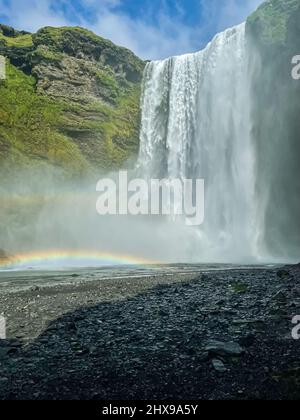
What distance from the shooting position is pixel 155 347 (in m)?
8.47

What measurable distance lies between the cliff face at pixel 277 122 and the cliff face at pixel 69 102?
2074cm

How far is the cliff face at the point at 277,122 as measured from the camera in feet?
132

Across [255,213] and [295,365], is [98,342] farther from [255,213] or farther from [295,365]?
[255,213]

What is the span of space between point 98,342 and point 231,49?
45.2 m

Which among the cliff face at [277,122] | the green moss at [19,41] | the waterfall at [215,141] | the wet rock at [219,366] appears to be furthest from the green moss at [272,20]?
the wet rock at [219,366]

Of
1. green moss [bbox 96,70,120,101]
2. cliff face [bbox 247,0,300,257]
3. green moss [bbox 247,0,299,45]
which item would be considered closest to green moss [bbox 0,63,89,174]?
green moss [bbox 96,70,120,101]

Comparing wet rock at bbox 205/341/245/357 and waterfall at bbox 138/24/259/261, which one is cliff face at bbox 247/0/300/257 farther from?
wet rock at bbox 205/341/245/357

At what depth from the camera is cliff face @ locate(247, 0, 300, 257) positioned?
132 ft

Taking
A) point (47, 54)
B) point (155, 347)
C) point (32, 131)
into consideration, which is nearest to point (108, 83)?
point (47, 54)

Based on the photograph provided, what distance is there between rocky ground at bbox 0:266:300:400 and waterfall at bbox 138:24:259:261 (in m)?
27.2

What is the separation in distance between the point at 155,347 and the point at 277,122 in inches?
1504

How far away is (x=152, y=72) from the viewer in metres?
56.3

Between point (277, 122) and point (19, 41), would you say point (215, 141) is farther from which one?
point (19, 41)
